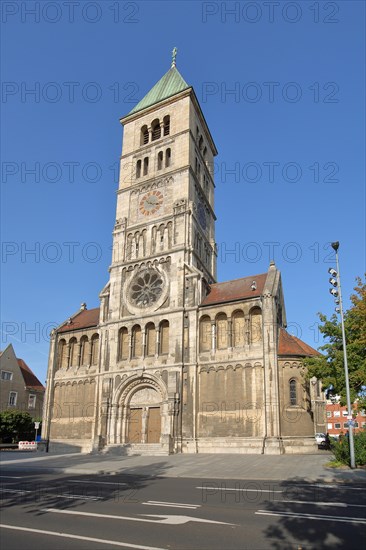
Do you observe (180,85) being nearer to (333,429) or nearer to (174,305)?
(174,305)

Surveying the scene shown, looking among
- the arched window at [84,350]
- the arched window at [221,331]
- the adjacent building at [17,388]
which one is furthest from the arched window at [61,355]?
the arched window at [221,331]

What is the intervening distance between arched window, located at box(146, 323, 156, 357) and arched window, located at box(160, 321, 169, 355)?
81cm

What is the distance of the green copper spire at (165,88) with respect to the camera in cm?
4978

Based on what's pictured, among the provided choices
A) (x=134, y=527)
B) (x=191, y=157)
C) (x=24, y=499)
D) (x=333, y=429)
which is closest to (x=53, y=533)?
(x=134, y=527)

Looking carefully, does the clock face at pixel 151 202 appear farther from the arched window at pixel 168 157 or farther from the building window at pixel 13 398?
the building window at pixel 13 398

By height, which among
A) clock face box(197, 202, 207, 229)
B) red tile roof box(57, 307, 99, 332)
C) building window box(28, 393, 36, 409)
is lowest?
building window box(28, 393, 36, 409)

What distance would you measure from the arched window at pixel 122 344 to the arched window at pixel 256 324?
11.9 meters

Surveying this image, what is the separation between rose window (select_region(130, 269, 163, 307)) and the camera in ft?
130

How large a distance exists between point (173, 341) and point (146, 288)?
6476 mm

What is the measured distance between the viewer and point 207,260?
45.4 metres

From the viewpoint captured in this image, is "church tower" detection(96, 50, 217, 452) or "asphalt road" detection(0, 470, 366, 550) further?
"church tower" detection(96, 50, 217, 452)

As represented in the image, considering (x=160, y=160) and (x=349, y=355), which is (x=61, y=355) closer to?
(x=160, y=160)

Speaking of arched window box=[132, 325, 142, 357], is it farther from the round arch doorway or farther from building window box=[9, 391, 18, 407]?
building window box=[9, 391, 18, 407]

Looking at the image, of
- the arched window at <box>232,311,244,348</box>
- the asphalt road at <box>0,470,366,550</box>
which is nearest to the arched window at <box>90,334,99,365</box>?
the arched window at <box>232,311,244,348</box>
